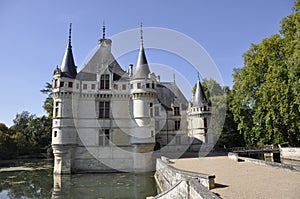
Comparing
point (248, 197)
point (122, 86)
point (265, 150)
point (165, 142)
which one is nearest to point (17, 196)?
point (122, 86)

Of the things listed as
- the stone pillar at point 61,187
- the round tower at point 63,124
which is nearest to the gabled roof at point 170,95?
the round tower at point 63,124

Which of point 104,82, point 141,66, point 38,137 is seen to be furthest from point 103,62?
point 38,137

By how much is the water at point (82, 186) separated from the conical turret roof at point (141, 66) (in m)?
7.82

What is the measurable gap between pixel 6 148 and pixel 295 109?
35843mm

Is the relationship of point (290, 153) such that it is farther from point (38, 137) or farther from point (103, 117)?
point (38, 137)

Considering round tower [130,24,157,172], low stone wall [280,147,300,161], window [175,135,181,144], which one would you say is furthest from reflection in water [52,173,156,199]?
low stone wall [280,147,300,161]

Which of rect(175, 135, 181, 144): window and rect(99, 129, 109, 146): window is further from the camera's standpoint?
rect(175, 135, 181, 144): window

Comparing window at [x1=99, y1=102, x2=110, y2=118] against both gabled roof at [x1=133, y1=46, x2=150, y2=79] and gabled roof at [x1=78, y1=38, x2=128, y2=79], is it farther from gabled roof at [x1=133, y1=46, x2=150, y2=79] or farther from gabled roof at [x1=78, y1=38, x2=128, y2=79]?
gabled roof at [x1=133, y1=46, x2=150, y2=79]

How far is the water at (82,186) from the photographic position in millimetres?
11758

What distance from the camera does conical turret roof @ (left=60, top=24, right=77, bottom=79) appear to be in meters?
18.3

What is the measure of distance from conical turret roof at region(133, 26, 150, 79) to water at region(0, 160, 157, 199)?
7824 millimetres

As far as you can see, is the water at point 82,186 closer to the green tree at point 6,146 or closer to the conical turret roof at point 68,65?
the conical turret roof at point 68,65

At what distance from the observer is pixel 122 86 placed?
19094 millimetres

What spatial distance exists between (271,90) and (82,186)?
16829 millimetres
